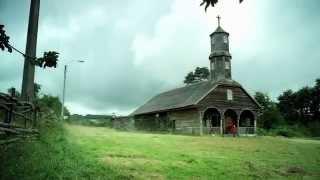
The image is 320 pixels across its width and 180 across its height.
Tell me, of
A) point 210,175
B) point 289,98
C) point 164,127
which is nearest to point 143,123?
point 164,127

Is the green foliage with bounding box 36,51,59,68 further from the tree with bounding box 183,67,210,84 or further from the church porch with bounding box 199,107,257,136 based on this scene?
the tree with bounding box 183,67,210,84

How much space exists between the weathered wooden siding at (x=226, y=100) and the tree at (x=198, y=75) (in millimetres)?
40258

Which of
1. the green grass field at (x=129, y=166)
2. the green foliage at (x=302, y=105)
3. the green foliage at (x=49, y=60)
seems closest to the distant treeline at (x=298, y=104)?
the green foliage at (x=302, y=105)

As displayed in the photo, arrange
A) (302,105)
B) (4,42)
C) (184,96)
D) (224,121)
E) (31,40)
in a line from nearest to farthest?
(4,42) < (31,40) < (224,121) < (184,96) < (302,105)

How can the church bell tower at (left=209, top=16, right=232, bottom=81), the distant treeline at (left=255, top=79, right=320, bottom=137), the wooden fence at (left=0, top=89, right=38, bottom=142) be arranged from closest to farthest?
the wooden fence at (left=0, top=89, right=38, bottom=142), the church bell tower at (left=209, top=16, right=232, bottom=81), the distant treeline at (left=255, top=79, right=320, bottom=137)

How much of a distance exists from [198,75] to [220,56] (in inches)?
1629

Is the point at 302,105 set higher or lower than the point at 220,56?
lower

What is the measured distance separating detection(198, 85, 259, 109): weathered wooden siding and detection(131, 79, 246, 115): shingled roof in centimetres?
56

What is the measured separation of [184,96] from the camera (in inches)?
1863

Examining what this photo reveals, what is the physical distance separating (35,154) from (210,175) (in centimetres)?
487

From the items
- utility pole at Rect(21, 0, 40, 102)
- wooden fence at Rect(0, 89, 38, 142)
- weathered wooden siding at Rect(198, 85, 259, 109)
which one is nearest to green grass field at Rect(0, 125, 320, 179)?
wooden fence at Rect(0, 89, 38, 142)

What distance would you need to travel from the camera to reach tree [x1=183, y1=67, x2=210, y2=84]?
86125 millimetres

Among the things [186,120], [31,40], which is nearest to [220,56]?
[186,120]

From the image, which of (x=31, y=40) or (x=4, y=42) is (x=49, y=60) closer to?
(x=4, y=42)
